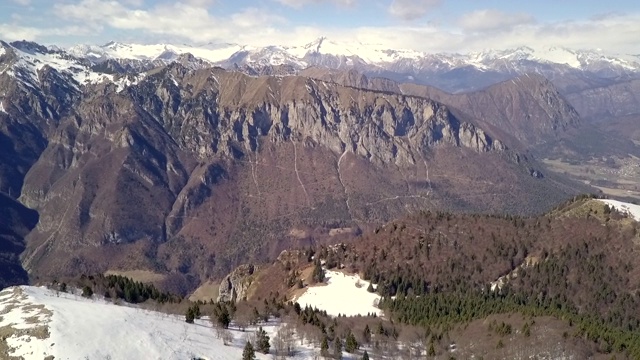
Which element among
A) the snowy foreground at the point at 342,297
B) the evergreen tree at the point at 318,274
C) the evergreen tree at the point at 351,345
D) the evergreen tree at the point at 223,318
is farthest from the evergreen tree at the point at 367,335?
the evergreen tree at the point at 318,274

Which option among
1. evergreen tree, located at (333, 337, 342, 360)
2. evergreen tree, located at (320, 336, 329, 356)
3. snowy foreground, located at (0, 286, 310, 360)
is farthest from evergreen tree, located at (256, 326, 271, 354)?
evergreen tree, located at (333, 337, 342, 360)

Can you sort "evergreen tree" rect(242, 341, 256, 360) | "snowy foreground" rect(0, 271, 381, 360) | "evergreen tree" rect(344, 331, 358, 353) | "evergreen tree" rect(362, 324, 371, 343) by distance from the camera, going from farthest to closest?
"evergreen tree" rect(362, 324, 371, 343), "evergreen tree" rect(344, 331, 358, 353), "evergreen tree" rect(242, 341, 256, 360), "snowy foreground" rect(0, 271, 381, 360)

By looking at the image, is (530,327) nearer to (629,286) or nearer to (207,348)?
(207,348)

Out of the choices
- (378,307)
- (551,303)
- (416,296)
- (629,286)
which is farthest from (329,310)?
(629,286)

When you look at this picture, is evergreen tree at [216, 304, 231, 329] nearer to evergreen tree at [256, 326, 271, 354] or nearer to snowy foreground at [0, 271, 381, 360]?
snowy foreground at [0, 271, 381, 360]

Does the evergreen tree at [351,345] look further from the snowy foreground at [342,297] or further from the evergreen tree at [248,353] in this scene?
the snowy foreground at [342,297]

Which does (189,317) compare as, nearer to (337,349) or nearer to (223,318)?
(223,318)
